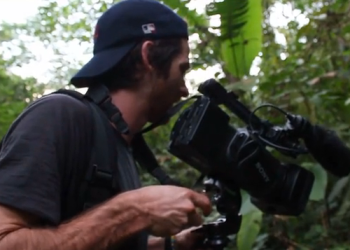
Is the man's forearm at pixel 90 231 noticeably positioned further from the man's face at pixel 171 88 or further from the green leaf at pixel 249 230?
the green leaf at pixel 249 230

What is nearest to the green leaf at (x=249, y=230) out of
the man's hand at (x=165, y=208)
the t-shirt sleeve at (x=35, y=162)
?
the man's hand at (x=165, y=208)

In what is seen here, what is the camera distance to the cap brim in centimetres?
161

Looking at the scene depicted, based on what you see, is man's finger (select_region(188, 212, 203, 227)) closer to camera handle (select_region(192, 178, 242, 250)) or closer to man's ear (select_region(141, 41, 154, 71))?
camera handle (select_region(192, 178, 242, 250))

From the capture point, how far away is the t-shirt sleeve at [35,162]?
1.26 m

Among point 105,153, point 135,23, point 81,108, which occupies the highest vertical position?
point 135,23

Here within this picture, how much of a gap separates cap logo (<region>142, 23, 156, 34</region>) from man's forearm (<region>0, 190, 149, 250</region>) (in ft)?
1.69

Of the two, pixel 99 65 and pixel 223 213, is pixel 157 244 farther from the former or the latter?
pixel 99 65

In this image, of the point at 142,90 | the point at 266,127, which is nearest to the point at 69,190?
the point at 142,90

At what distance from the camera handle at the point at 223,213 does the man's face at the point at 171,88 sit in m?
0.25

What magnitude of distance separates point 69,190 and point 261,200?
2.10 feet

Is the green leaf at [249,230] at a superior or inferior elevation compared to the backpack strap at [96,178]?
inferior

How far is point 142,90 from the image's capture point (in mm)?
1676

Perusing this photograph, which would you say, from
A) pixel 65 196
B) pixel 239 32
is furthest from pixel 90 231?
pixel 239 32

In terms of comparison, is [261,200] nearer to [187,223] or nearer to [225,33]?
[187,223]
